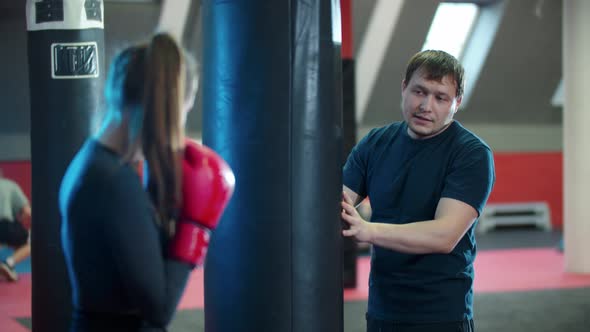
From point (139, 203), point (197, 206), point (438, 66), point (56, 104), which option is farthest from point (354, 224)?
point (56, 104)

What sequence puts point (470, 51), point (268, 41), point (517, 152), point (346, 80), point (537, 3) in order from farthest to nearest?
point (517, 152)
point (470, 51)
point (537, 3)
point (346, 80)
point (268, 41)

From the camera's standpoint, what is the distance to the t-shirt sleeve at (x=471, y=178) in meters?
2.32

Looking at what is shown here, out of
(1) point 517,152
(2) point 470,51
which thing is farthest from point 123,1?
(1) point 517,152

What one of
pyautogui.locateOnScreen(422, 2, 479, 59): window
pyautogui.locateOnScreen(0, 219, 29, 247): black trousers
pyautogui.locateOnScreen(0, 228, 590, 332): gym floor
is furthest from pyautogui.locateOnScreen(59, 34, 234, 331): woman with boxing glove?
pyautogui.locateOnScreen(422, 2, 479, 59): window

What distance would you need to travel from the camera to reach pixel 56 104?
362 centimetres

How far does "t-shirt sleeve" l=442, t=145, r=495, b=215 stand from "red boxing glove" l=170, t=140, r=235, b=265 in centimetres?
88

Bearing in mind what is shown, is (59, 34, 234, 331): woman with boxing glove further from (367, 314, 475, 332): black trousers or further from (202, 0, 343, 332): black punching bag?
(367, 314, 475, 332): black trousers

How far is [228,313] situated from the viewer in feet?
7.63

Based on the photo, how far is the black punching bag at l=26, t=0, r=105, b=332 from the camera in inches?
143

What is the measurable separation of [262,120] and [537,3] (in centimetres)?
902

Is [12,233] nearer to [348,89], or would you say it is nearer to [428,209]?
[348,89]

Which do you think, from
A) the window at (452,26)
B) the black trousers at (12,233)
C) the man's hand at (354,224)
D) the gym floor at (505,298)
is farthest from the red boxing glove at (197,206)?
the window at (452,26)

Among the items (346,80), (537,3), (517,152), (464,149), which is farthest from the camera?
(517,152)

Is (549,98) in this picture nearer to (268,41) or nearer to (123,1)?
(123,1)
